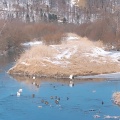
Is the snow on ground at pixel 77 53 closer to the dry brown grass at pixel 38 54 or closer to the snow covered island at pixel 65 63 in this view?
the snow covered island at pixel 65 63

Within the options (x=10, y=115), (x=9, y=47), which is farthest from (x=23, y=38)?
(x=10, y=115)

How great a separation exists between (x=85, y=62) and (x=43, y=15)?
218 feet

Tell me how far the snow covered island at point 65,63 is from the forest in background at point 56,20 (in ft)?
36.3

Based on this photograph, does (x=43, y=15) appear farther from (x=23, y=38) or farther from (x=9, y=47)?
(x=9, y=47)

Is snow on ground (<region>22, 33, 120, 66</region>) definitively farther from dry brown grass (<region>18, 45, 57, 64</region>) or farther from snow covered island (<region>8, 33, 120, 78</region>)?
dry brown grass (<region>18, 45, 57, 64</region>)

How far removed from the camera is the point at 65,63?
36375 millimetres

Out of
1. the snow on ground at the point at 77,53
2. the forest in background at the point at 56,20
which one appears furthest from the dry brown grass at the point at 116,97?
the forest in background at the point at 56,20

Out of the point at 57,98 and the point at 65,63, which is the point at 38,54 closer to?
the point at 65,63

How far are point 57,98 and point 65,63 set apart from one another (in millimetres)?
11866

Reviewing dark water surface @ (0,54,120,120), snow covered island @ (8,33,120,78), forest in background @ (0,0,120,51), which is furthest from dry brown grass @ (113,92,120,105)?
forest in background @ (0,0,120,51)

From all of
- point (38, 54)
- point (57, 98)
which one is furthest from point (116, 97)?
point (38, 54)

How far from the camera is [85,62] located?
3659 centimetres

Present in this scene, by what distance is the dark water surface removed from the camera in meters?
21.2

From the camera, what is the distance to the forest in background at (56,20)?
2222 inches
